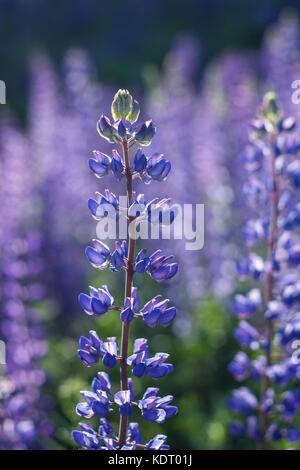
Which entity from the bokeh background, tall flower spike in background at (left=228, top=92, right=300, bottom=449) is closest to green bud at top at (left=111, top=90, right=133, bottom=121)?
tall flower spike in background at (left=228, top=92, right=300, bottom=449)

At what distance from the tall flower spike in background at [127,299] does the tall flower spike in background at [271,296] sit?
78cm

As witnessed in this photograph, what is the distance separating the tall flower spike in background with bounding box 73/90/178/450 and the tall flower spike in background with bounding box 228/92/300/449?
0.78m

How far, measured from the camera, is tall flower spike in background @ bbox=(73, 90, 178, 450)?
172cm

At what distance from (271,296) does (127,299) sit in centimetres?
99

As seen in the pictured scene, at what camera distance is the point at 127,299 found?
1705 mm

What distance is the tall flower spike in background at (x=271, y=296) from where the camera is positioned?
94.0 inches

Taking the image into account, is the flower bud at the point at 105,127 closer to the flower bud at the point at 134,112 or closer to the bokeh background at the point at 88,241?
the flower bud at the point at 134,112

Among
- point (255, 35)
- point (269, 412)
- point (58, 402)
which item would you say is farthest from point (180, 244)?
point (255, 35)

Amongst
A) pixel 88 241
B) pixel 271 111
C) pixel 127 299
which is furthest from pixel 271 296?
pixel 88 241

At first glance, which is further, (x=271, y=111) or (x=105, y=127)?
(x=271, y=111)

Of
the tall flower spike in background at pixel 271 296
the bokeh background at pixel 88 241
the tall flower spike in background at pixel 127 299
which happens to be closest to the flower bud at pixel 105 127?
the tall flower spike in background at pixel 127 299

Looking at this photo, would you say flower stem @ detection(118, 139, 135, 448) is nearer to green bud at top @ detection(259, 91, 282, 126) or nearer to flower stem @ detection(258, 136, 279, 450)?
flower stem @ detection(258, 136, 279, 450)

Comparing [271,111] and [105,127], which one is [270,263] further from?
[105,127]
